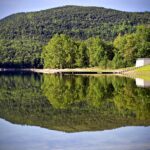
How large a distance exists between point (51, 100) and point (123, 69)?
1344 inches

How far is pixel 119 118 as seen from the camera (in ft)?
51.1

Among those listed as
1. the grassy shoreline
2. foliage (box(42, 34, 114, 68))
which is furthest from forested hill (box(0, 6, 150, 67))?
the grassy shoreline

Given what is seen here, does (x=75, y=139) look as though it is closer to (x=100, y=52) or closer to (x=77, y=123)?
(x=77, y=123)

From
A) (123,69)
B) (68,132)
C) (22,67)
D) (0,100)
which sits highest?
(68,132)

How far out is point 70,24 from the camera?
477 ft

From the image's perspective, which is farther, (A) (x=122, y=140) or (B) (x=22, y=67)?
(B) (x=22, y=67)

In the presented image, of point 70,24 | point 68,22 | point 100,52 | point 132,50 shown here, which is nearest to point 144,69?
point 132,50

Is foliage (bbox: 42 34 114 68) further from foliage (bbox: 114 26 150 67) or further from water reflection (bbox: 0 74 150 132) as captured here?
water reflection (bbox: 0 74 150 132)

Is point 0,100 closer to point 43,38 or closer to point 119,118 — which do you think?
point 119,118

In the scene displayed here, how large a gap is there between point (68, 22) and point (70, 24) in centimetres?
110

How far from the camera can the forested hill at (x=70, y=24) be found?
127 metres

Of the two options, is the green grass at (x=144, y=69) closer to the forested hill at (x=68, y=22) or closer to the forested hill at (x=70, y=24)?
the forested hill at (x=70, y=24)

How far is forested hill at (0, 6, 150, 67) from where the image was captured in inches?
5012

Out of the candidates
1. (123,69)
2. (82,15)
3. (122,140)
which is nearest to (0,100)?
(122,140)
